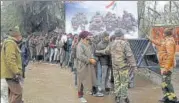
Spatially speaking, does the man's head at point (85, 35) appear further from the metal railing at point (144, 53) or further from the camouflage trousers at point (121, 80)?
the metal railing at point (144, 53)

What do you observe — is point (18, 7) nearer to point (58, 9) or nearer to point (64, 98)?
point (58, 9)

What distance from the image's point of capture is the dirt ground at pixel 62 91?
37.2ft

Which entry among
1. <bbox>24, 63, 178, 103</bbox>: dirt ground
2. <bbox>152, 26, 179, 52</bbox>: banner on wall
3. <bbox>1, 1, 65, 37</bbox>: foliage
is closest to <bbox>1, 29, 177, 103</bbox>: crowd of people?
<bbox>24, 63, 178, 103</bbox>: dirt ground

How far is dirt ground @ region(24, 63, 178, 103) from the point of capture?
11.3 m

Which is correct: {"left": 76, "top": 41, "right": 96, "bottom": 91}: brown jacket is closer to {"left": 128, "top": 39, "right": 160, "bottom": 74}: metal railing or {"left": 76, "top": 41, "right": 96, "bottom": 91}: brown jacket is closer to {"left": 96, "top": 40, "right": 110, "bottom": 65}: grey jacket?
{"left": 96, "top": 40, "right": 110, "bottom": 65}: grey jacket

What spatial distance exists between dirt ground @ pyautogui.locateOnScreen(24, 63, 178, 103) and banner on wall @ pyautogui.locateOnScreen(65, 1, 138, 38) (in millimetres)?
3957

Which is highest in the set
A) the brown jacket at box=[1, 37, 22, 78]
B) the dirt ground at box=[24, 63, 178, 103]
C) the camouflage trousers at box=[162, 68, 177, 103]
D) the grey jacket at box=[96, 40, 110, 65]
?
the brown jacket at box=[1, 37, 22, 78]

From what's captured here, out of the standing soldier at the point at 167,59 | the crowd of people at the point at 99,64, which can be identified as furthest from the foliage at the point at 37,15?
the standing soldier at the point at 167,59

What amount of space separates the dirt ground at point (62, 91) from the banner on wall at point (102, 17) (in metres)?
3.96

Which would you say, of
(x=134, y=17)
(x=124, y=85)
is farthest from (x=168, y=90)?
(x=134, y=17)

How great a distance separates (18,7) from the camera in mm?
29750

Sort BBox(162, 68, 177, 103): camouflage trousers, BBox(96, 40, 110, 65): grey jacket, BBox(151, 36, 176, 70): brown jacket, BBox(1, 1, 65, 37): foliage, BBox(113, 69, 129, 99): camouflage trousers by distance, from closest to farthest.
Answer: BBox(151, 36, 176, 70): brown jacket
BBox(113, 69, 129, 99): camouflage trousers
BBox(162, 68, 177, 103): camouflage trousers
BBox(96, 40, 110, 65): grey jacket
BBox(1, 1, 65, 37): foliage

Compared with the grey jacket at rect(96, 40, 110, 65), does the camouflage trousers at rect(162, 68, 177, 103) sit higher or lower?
lower

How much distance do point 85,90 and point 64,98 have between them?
2.76 feet
